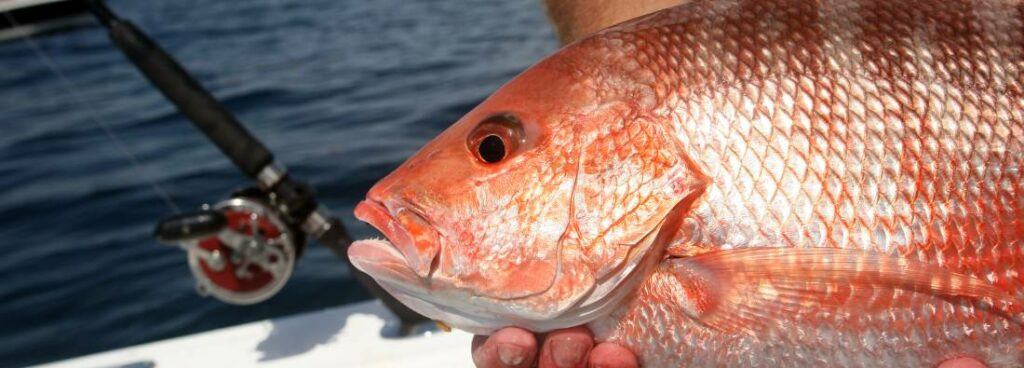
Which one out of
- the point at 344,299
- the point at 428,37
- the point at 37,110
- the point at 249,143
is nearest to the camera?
the point at 249,143

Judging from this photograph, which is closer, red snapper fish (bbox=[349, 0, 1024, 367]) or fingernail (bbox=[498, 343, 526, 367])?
red snapper fish (bbox=[349, 0, 1024, 367])

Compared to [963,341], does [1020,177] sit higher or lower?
higher

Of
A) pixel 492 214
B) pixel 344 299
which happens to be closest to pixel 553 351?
pixel 492 214

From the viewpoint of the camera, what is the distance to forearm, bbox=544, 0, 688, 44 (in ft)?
7.38

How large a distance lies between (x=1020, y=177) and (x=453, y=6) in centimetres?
1408

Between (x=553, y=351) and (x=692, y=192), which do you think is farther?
(x=553, y=351)

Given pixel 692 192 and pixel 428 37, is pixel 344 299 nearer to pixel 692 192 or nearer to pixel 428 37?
pixel 692 192

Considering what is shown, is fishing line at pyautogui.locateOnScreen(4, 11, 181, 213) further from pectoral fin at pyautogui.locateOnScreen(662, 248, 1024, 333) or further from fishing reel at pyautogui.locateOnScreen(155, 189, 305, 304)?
pectoral fin at pyautogui.locateOnScreen(662, 248, 1024, 333)

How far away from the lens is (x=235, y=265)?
3057 mm

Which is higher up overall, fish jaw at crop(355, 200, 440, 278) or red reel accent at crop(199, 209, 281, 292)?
fish jaw at crop(355, 200, 440, 278)

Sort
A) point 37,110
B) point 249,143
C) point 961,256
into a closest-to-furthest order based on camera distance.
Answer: point 961,256, point 249,143, point 37,110

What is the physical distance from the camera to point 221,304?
16.8 ft

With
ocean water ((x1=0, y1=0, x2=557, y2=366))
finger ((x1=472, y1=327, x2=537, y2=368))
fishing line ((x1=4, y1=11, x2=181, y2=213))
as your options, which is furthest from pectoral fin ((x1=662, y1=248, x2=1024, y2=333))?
fishing line ((x1=4, y1=11, x2=181, y2=213))

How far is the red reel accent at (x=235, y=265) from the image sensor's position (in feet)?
9.77
